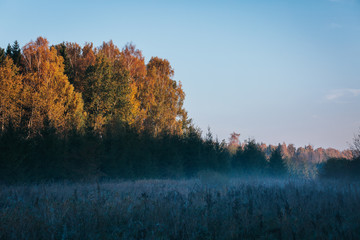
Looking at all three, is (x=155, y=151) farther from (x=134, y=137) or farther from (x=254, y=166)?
(x=254, y=166)

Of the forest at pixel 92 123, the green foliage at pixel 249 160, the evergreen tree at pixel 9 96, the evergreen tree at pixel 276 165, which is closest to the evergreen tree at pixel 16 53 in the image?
the forest at pixel 92 123

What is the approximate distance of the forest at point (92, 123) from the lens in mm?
16125

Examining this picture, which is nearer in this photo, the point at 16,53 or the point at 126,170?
the point at 126,170

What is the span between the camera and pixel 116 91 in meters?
26.2

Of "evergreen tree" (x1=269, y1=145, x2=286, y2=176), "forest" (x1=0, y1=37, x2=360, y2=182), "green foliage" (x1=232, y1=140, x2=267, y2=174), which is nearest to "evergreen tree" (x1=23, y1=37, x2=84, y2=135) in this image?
"forest" (x1=0, y1=37, x2=360, y2=182)

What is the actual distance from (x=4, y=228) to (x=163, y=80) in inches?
1172

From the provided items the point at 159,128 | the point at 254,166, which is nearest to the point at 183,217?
the point at 159,128

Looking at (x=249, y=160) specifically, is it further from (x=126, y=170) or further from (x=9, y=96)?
(x=9, y=96)

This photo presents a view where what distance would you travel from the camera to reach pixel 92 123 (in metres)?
24.3

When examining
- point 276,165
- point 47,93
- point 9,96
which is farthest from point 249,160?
point 9,96

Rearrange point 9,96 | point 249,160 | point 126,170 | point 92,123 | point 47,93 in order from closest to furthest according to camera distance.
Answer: point 9,96 → point 126,170 → point 47,93 → point 92,123 → point 249,160

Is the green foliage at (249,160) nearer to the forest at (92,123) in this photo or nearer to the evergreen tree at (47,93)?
the forest at (92,123)

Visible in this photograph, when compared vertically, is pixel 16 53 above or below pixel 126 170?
above

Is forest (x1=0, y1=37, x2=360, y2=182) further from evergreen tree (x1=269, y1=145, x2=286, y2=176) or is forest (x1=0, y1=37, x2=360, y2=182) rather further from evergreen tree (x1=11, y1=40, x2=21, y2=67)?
evergreen tree (x1=269, y1=145, x2=286, y2=176)
